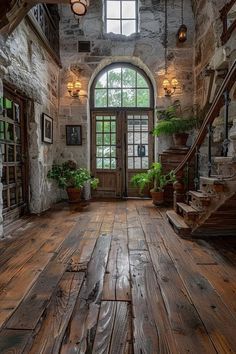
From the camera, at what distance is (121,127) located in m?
5.46

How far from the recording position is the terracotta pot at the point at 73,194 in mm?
4755

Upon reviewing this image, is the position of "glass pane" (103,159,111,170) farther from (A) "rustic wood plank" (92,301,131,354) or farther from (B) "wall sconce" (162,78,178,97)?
(A) "rustic wood plank" (92,301,131,354)

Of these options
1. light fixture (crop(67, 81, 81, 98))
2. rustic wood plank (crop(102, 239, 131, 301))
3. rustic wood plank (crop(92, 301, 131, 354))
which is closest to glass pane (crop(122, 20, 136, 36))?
light fixture (crop(67, 81, 81, 98))

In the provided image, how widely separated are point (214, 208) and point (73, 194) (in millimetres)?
3089

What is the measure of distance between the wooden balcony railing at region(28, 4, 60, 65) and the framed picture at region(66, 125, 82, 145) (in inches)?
51.9

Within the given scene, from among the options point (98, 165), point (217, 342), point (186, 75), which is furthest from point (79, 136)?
point (217, 342)

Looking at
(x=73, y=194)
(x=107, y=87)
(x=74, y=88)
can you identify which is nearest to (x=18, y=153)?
(x=73, y=194)

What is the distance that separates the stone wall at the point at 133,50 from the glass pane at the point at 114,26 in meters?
0.20

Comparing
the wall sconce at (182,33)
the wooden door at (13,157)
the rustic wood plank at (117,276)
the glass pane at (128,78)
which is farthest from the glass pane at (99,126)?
the rustic wood plank at (117,276)

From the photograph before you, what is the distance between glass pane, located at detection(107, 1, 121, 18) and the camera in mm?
5387

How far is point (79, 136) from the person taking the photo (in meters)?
5.26

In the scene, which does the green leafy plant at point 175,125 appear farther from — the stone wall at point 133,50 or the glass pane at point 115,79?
the glass pane at point 115,79

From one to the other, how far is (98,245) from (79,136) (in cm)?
333

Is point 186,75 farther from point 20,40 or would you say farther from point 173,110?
point 20,40
